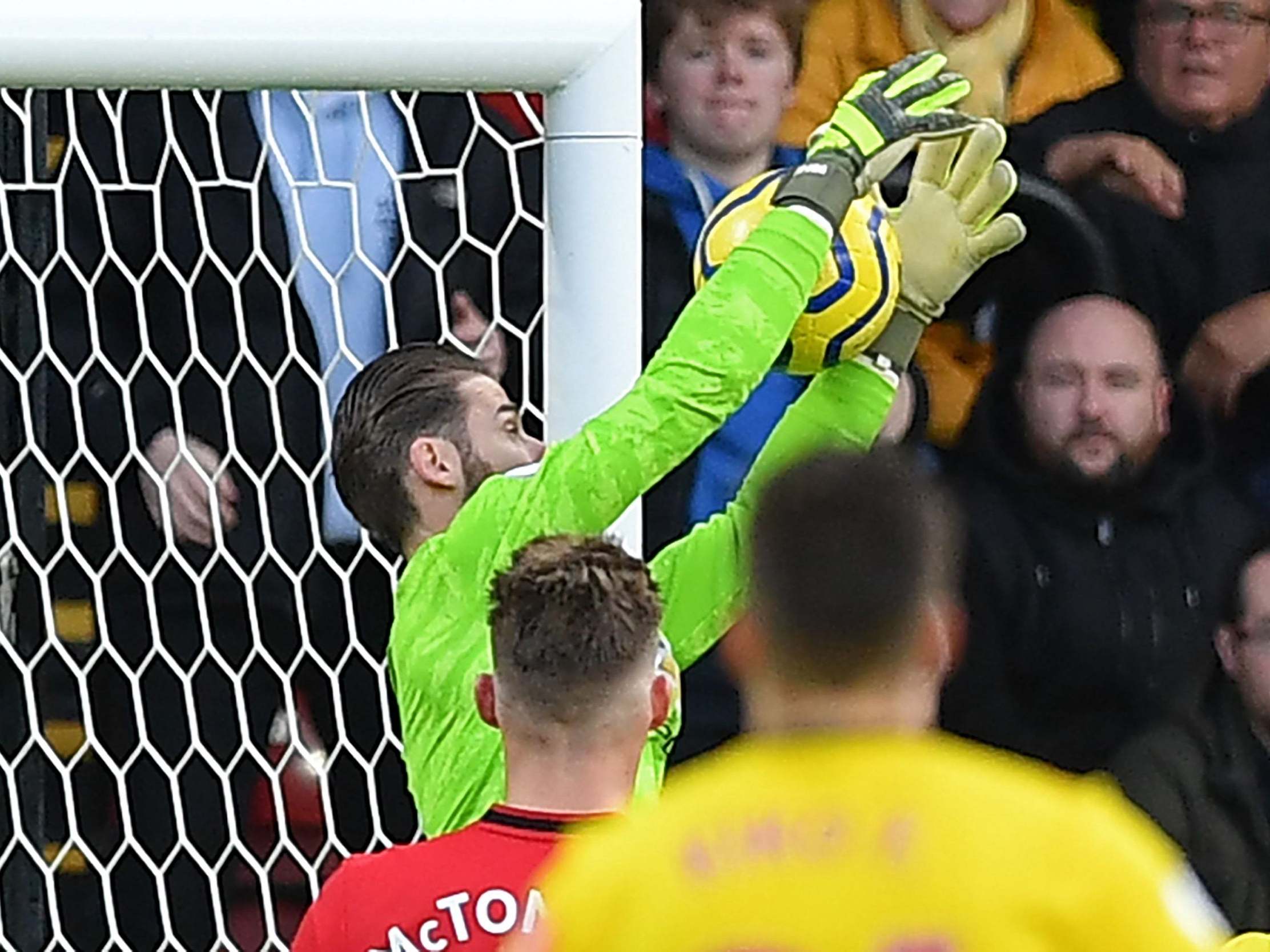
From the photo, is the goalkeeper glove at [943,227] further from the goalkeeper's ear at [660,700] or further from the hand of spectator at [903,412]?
the goalkeeper's ear at [660,700]

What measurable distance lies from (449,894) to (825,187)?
701mm

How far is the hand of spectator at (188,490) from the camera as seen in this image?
2707mm

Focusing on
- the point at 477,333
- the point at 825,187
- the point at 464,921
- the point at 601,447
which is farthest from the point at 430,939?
the point at 477,333

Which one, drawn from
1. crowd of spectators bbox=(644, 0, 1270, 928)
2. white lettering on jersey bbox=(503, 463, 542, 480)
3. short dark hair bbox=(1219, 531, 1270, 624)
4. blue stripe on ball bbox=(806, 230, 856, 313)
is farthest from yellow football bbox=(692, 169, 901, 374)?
short dark hair bbox=(1219, 531, 1270, 624)

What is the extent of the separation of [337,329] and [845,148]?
2.79 feet

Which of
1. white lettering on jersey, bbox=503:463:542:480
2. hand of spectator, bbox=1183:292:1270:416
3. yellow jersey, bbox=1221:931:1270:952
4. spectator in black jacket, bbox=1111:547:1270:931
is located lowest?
spectator in black jacket, bbox=1111:547:1270:931

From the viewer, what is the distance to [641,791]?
179 centimetres

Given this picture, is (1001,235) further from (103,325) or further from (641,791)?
(103,325)

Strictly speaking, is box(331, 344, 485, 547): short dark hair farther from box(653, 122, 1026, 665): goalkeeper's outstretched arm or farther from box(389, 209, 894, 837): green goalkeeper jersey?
box(653, 122, 1026, 665): goalkeeper's outstretched arm

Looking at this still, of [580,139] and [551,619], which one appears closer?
[551,619]

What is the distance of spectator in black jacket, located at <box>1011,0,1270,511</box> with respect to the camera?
107 inches

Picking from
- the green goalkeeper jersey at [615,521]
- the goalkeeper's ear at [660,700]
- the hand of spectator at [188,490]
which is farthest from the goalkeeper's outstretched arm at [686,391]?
the hand of spectator at [188,490]

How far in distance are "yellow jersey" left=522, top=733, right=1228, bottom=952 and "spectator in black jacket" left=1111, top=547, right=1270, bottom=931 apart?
62.8 inches

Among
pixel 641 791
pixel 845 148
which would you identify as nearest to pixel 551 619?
pixel 641 791
